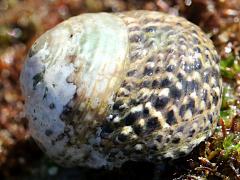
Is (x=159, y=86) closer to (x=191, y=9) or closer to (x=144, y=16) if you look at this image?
(x=144, y=16)

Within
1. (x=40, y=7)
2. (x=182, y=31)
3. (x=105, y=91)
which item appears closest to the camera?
(x=105, y=91)

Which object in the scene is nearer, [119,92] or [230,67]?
[119,92]

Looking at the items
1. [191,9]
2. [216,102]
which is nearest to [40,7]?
[191,9]

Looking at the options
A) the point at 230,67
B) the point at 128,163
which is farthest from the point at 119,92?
the point at 230,67

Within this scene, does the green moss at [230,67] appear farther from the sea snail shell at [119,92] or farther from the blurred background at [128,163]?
the sea snail shell at [119,92]

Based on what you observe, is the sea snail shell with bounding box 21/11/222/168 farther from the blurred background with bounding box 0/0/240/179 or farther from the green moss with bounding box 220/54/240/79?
the green moss with bounding box 220/54/240/79

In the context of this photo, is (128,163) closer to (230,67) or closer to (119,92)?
(119,92)

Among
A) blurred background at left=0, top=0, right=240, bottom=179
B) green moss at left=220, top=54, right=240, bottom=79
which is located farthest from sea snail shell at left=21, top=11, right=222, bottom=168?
green moss at left=220, top=54, right=240, bottom=79
